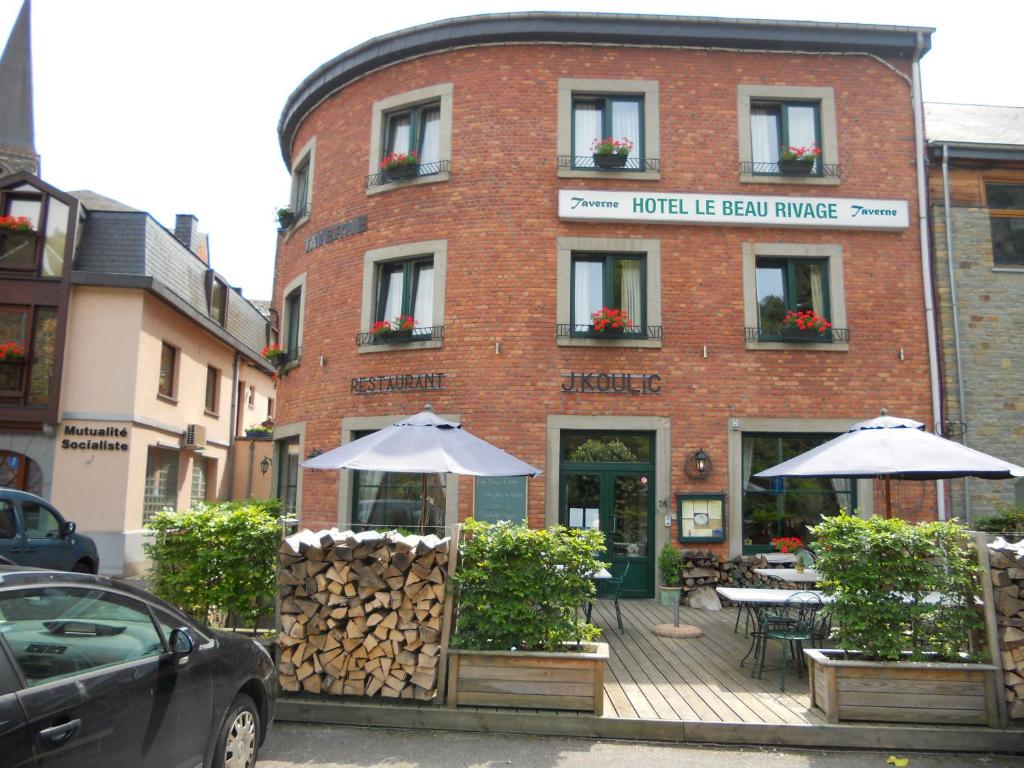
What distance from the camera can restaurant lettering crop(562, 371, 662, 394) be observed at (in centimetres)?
1171

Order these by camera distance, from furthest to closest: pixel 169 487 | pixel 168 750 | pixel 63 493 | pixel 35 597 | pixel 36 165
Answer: pixel 36 165 < pixel 169 487 < pixel 63 493 < pixel 168 750 < pixel 35 597

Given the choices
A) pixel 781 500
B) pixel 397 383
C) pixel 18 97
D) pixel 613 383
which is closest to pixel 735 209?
pixel 613 383

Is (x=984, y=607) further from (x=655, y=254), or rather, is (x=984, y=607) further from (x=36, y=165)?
(x=36, y=165)

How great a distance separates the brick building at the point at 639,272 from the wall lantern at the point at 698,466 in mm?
35

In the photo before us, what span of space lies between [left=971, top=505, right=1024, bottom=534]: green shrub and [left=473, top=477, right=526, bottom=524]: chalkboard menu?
701 cm

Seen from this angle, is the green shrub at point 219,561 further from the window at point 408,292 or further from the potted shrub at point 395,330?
the window at point 408,292

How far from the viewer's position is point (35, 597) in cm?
349

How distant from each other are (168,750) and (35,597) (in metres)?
1.05

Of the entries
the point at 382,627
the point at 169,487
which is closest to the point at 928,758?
the point at 382,627

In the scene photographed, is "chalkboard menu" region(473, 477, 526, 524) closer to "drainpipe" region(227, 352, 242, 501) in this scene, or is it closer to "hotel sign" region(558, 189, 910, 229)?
"hotel sign" region(558, 189, 910, 229)

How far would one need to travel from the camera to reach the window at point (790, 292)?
1187 cm

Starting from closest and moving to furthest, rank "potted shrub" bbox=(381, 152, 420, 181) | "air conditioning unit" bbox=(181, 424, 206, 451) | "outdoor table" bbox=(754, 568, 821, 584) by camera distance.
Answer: "outdoor table" bbox=(754, 568, 821, 584)
"potted shrub" bbox=(381, 152, 420, 181)
"air conditioning unit" bbox=(181, 424, 206, 451)

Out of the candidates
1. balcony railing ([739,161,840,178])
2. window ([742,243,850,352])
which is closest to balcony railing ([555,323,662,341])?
window ([742,243,850,352])

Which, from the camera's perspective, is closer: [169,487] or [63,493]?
[63,493]
